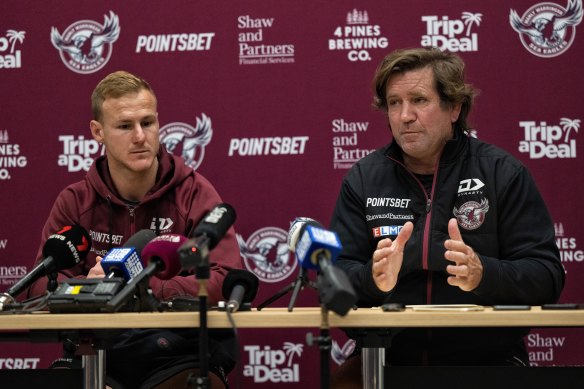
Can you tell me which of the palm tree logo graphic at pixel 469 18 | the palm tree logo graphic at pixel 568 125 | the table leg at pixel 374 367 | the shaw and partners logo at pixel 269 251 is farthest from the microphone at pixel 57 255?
the palm tree logo graphic at pixel 568 125

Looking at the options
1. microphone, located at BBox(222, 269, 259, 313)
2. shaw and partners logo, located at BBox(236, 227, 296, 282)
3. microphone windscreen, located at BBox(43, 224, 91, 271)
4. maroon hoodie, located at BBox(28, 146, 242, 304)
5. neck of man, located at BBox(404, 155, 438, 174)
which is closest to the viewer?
microphone, located at BBox(222, 269, 259, 313)

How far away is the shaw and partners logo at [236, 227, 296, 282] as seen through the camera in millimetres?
4180

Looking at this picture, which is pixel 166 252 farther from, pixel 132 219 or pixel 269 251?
pixel 269 251

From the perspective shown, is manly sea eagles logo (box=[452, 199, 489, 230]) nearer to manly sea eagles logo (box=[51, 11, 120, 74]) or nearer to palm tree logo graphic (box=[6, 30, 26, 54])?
manly sea eagles logo (box=[51, 11, 120, 74])

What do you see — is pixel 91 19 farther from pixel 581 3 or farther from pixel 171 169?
pixel 581 3

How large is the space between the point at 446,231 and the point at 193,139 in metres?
1.66

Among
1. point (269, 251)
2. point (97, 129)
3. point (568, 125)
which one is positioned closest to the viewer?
point (97, 129)

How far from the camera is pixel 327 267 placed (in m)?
1.95

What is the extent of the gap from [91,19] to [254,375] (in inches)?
82.6

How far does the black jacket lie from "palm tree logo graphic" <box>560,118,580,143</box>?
1002mm

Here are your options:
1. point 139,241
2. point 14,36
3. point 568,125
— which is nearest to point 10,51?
point 14,36

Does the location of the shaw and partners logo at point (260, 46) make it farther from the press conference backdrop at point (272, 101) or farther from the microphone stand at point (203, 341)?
the microphone stand at point (203, 341)

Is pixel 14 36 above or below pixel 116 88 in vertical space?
above

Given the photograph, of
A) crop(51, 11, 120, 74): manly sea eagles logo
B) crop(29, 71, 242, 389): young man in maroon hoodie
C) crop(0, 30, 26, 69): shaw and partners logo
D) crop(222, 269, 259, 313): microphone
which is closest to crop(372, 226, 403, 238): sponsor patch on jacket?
crop(29, 71, 242, 389): young man in maroon hoodie
